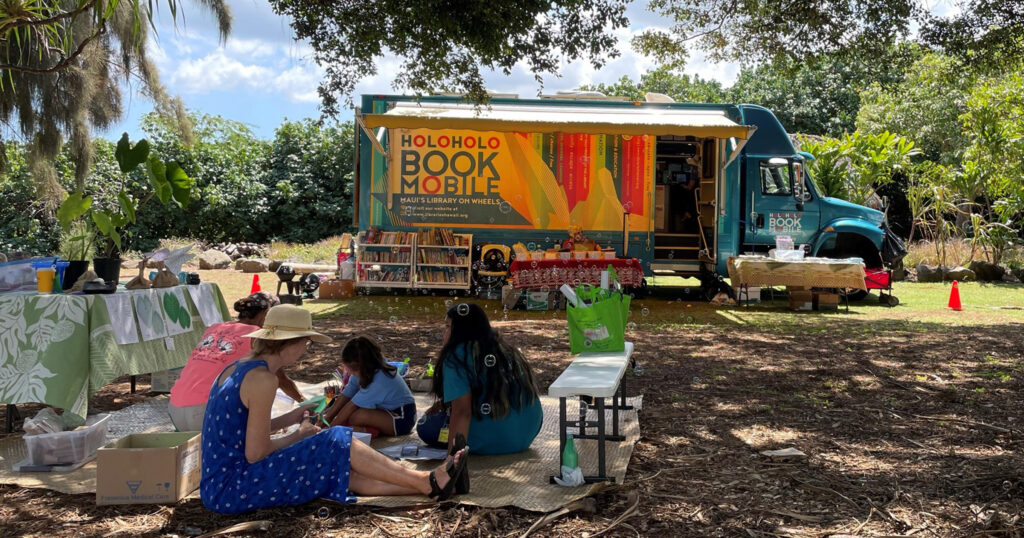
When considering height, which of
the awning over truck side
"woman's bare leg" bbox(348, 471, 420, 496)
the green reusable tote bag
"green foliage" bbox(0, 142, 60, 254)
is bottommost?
"woman's bare leg" bbox(348, 471, 420, 496)

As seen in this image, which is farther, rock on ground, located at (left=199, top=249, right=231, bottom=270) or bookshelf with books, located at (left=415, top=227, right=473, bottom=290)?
rock on ground, located at (left=199, top=249, right=231, bottom=270)

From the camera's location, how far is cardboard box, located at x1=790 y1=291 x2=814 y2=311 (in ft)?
41.0

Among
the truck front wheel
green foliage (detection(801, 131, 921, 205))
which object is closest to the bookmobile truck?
the truck front wheel

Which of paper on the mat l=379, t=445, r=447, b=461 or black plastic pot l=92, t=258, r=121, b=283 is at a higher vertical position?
black plastic pot l=92, t=258, r=121, b=283

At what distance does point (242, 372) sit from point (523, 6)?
6.14m

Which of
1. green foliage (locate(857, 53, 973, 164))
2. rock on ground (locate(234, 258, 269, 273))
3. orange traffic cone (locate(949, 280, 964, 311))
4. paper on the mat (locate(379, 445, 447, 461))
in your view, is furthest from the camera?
green foliage (locate(857, 53, 973, 164))

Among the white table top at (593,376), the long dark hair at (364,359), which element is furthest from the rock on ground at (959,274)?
the long dark hair at (364,359)

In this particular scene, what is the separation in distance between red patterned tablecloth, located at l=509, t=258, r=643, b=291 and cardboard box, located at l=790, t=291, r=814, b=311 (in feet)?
7.88

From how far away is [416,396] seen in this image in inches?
251

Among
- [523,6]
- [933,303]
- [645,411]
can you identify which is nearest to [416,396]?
[645,411]

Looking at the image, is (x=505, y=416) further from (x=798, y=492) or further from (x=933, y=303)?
(x=933, y=303)

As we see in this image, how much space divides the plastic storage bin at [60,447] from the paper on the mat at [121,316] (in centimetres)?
88

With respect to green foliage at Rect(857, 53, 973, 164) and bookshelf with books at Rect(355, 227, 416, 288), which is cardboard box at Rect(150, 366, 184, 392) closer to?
bookshelf with books at Rect(355, 227, 416, 288)

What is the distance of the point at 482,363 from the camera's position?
432 cm
